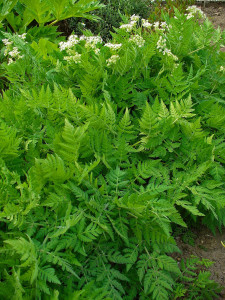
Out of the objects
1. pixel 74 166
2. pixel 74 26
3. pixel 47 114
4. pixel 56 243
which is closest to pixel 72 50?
pixel 47 114

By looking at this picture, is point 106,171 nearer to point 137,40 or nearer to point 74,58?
point 74,58

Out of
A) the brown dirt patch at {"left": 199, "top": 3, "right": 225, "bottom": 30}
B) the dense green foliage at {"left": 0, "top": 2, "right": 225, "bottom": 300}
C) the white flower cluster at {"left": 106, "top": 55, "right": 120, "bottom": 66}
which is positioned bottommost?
the dense green foliage at {"left": 0, "top": 2, "right": 225, "bottom": 300}

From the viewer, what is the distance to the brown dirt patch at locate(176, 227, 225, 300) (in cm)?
204

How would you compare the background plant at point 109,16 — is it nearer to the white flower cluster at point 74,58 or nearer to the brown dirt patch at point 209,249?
the white flower cluster at point 74,58

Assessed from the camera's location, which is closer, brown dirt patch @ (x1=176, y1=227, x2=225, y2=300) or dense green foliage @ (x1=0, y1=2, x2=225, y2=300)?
dense green foliage @ (x1=0, y1=2, x2=225, y2=300)

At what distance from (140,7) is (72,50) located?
4.20m

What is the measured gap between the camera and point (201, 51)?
2662 millimetres

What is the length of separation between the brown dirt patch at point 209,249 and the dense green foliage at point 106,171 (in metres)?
0.15

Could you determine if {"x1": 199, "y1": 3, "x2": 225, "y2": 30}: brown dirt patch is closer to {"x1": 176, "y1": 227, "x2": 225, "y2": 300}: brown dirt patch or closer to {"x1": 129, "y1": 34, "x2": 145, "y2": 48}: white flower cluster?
{"x1": 129, "y1": 34, "x2": 145, "y2": 48}: white flower cluster

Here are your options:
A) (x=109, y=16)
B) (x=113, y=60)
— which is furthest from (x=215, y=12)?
(x=113, y=60)

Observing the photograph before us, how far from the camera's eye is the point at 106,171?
1.94 metres

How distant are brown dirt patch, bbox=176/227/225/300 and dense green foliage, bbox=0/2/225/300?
0.48ft

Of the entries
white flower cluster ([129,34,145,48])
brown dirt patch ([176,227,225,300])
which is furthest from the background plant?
brown dirt patch ([176,227,225,300])

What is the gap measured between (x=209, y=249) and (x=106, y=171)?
94 cm
